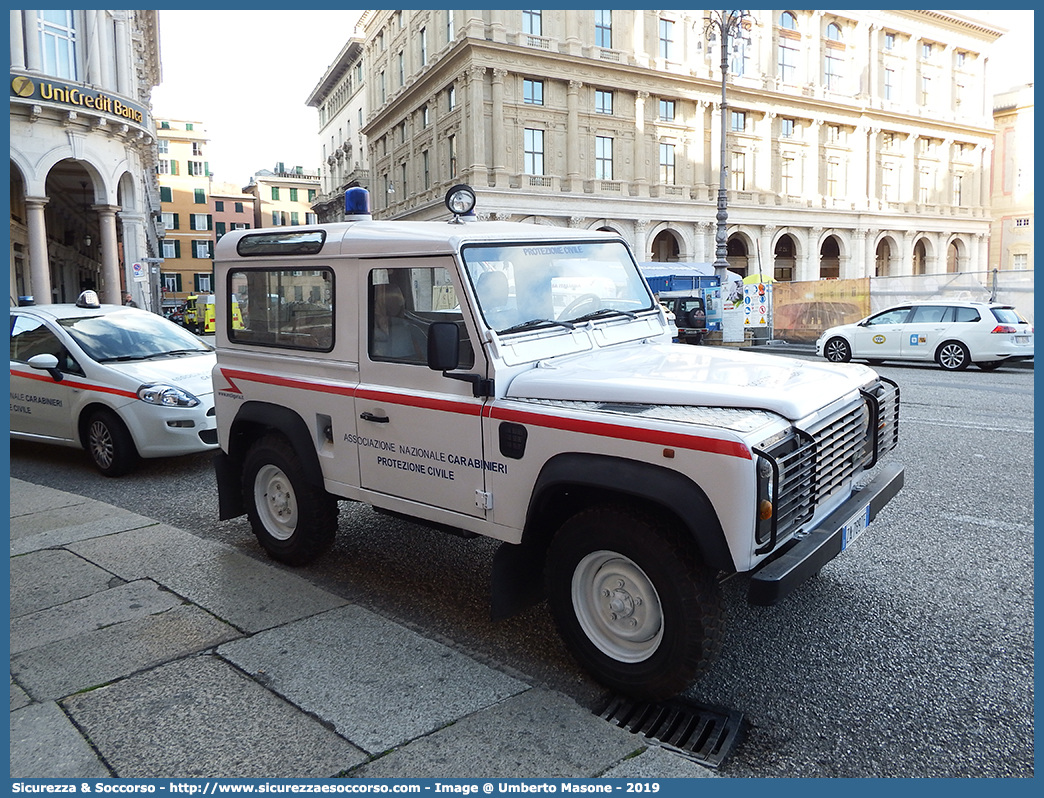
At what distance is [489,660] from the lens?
405cm

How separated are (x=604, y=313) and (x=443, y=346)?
134 cm

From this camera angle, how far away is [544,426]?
12.2ft

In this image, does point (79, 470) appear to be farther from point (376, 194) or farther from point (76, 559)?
point (376, 194)

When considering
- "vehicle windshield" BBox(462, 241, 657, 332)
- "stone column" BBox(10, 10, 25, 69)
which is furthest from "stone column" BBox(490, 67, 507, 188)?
"vehicle windshield" BBox(462, 241, 657, 332)

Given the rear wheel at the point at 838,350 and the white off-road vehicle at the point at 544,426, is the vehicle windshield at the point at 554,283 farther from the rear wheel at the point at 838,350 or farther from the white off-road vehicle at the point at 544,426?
the rear wheel at the point at 838,350

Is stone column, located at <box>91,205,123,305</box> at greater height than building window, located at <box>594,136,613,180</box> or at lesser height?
lesser

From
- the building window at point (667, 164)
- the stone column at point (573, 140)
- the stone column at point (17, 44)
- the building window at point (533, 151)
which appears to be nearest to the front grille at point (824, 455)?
the stone column at point (17, 44)

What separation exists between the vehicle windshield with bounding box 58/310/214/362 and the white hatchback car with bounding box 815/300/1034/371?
46.9ft

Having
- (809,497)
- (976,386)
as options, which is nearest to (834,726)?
(809,497)

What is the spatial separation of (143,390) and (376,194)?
65.4 meters

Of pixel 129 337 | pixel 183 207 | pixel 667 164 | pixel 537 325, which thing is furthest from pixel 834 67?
pixel 183 207

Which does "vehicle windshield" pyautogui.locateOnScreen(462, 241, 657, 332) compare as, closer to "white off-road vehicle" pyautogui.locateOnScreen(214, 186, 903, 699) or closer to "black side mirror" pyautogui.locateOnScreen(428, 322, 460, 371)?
"white off-road vehicle" pyautogui.locateOnScreen(214, 186, 903, 699)

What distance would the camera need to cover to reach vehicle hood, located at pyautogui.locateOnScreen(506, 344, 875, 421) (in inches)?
139

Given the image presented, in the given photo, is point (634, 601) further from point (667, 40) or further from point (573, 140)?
point (667, 40)
